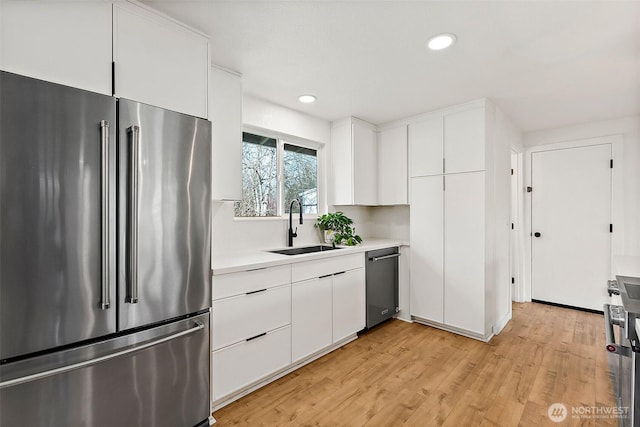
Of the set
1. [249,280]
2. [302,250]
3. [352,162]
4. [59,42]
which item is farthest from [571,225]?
[59,42]

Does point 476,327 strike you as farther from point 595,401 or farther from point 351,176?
point 351,176

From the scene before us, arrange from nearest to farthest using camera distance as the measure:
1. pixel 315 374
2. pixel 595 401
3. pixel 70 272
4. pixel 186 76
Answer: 1. pixel 70 272
2. pixel 186 76
3. pixel 595 401
4. pixel 315 374

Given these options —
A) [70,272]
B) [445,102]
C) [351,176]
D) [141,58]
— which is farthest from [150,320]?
[445,102]

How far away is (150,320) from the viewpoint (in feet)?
4.86

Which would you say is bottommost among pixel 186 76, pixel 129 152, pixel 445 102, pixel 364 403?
pixel 364 403

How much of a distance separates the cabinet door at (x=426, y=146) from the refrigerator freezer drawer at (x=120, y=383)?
104 inches

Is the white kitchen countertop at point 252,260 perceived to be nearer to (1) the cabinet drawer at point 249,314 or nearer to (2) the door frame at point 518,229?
(1) the cabinet drawer at point 249,314

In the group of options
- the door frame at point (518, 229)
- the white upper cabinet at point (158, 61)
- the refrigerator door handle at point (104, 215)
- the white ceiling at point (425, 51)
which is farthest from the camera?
the door frame at point (518, 229)

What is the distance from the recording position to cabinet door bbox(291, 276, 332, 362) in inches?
92.2

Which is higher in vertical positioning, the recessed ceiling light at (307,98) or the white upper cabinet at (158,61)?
the recessed ceiling light at (307,98)

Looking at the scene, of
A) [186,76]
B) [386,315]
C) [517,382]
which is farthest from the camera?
[386,315]

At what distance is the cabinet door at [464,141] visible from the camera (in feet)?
9.31

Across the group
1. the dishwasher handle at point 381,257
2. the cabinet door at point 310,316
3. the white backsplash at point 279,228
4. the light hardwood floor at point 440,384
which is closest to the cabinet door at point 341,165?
the white backsplash at point 279,228

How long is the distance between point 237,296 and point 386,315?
77.9 inches
